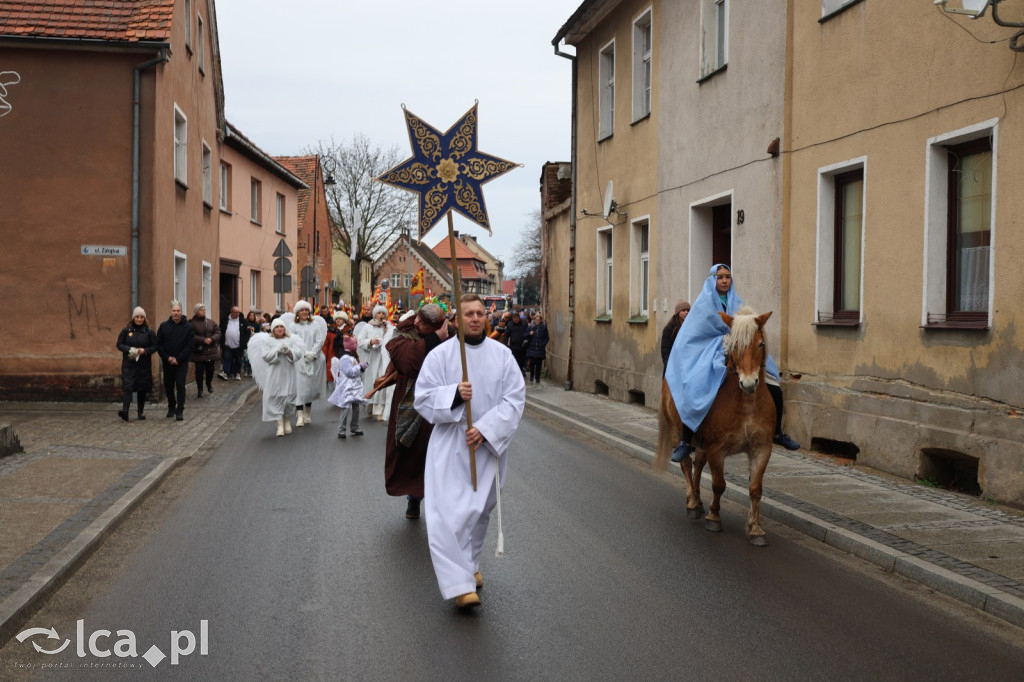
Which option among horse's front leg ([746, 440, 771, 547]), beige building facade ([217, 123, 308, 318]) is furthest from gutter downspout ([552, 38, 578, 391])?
horse's front leg ([746, 440, 771, 547])

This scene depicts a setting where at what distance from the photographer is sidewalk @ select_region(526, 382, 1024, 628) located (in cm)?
637

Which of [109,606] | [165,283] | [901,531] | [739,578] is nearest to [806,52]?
[901,531]

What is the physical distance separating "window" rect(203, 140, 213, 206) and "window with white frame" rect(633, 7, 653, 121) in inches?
445

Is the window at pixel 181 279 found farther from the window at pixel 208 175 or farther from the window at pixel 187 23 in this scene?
the window at pixel 187 23

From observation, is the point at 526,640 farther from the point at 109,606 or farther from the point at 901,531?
the point at 901,531

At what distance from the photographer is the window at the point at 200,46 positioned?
24.4m

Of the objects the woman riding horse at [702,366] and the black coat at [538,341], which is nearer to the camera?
the woman riding horse at [702,366]

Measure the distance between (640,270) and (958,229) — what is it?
986cm

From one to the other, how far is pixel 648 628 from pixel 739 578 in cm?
140

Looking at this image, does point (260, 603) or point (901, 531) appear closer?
point (260, 603)

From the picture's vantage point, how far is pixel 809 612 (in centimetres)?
594

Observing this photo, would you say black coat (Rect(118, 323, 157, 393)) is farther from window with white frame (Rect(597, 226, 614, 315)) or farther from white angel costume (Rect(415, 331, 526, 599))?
white angel costume (Rect(415, 331, 526, 599))

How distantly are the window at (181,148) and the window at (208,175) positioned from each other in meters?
2.96

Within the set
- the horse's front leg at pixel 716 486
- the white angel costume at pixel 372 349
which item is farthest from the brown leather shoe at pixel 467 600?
the white angel costume at pixel 372 349
